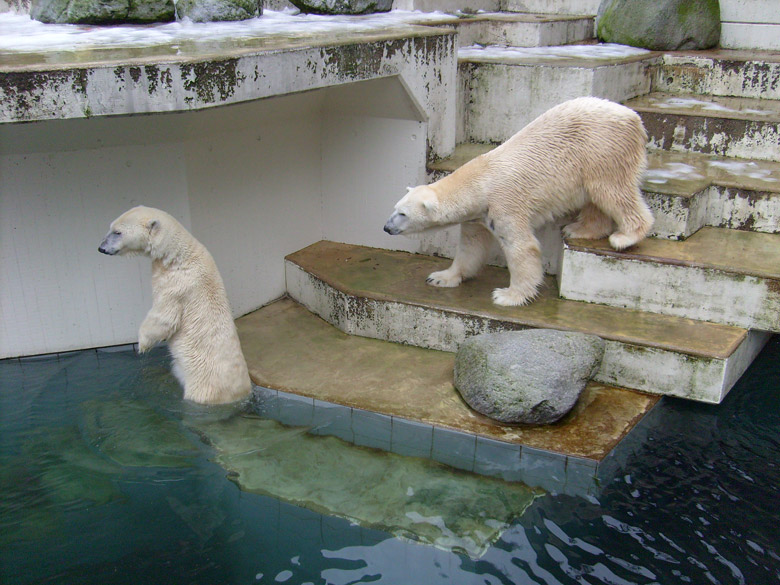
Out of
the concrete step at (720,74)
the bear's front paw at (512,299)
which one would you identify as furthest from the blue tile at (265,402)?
the concrete step at (720,74)

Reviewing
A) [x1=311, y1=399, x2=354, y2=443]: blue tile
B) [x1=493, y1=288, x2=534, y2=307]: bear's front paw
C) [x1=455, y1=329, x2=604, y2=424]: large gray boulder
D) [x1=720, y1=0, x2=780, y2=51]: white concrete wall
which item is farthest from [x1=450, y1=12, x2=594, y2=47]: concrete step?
[x1=311, y1=399, x2=354, y2=443]: blue tile

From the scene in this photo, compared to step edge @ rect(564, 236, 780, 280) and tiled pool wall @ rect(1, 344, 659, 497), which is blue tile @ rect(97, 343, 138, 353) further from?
step edge @ rect(564, 236, 780, 280)

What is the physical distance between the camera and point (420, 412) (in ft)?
15.1

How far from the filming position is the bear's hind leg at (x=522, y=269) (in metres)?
5.20

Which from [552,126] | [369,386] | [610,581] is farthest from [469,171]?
[610,581]

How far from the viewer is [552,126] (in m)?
5.18

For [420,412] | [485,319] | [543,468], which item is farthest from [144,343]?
[543,468]

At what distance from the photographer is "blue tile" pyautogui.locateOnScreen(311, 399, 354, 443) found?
179 inches

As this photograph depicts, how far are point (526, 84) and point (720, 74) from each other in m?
2.08

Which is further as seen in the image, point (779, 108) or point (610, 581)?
point (779, 108)

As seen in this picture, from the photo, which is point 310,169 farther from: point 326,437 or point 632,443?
point 632,443

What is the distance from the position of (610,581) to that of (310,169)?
4.32 meters

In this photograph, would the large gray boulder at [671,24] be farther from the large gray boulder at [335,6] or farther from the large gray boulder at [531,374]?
the large gray boulder at [531,374]

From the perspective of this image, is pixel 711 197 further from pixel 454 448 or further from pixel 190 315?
pixel 190 315
